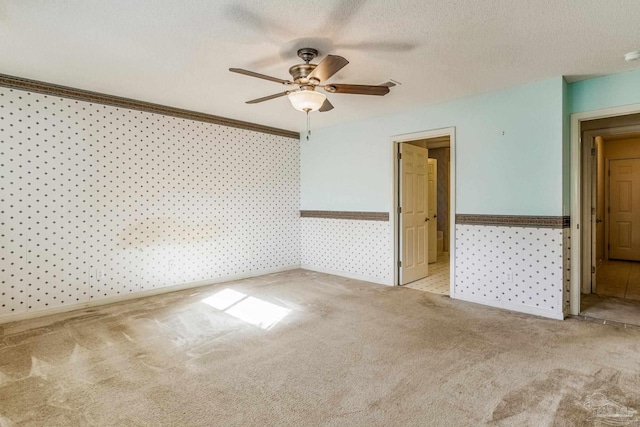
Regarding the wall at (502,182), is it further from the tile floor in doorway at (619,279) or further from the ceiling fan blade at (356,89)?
the tile floor in doorway at (619,279)

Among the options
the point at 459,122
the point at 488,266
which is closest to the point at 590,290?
the point at 488,266

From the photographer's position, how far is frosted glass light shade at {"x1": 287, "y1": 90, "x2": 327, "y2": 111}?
268 centimetres

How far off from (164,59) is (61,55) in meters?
0.85

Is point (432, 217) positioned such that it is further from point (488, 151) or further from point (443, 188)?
point (488, 151)

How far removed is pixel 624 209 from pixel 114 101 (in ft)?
29.4

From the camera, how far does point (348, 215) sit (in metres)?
5.38

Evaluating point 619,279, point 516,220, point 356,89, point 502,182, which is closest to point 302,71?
point 356,89

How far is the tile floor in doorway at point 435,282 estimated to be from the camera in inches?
182

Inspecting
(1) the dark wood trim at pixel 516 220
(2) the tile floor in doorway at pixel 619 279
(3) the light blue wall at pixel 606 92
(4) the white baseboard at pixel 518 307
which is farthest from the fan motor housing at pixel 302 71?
(2) the tile floor in doorway at pixel 619 279

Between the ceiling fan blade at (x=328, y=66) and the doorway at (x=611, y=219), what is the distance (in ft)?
11.9

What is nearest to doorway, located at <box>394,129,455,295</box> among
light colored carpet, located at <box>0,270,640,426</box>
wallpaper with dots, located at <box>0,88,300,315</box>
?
light colored carpet, located at <box>0,270,640,426</box>

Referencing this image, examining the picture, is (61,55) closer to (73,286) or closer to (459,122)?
(73,286)

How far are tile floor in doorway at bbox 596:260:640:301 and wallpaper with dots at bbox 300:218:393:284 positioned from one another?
2.84 metres

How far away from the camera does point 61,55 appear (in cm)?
287
